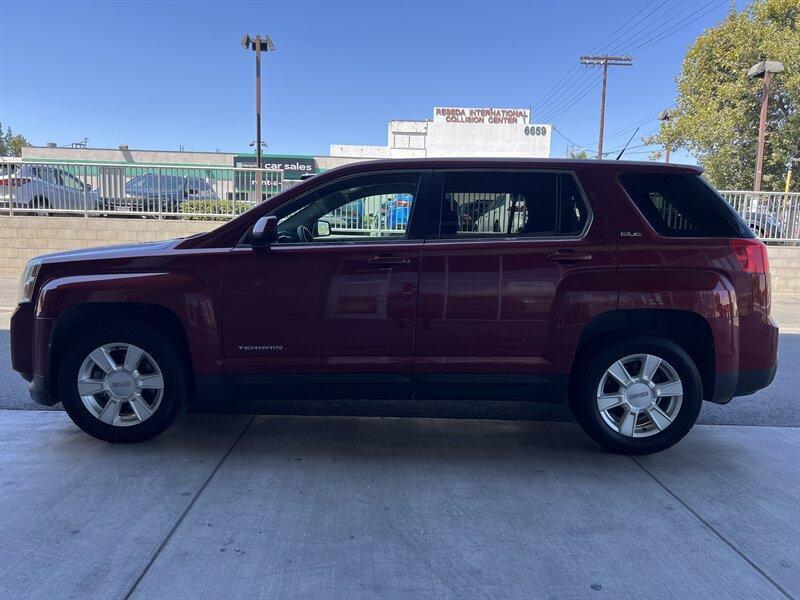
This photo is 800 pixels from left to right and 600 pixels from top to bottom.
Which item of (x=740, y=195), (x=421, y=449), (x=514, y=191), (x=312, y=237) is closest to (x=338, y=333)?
(x=312, y=237)

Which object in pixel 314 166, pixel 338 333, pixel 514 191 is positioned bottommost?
pixel 338 333

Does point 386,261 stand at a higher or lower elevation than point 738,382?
higher

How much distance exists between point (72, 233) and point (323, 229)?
35.0 feet

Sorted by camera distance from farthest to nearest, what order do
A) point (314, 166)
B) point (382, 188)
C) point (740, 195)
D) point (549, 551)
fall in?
point (314, 166) < point (740, 195) < point (382, 188) < point (549, 551)

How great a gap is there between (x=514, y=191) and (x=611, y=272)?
0.82 meters

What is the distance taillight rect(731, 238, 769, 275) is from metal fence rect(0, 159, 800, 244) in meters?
10.0

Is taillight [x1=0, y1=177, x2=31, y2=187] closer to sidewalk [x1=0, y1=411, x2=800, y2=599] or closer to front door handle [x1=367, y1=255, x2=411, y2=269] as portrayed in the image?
sidewalk [x1=0, y1=411, x2=800, y2=599]

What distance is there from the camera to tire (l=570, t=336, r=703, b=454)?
12.3ft

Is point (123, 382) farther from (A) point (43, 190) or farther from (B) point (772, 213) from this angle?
(B) point (772, 213)

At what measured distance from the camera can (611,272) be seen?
3.70 m

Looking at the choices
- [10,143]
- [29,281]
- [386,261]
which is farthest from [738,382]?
[10,143]

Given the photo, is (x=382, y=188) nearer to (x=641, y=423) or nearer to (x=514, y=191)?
(x=514, y=191)

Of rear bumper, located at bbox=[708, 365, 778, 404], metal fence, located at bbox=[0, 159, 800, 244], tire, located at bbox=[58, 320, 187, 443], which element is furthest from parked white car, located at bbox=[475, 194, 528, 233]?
metal fence, located at bbox=[0, 159, 800, 244]

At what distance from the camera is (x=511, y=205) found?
12.6 ft
